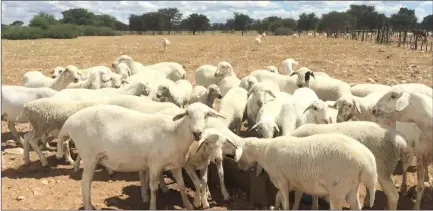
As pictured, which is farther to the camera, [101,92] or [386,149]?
[101,92]

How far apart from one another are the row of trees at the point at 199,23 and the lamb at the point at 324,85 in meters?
36.3

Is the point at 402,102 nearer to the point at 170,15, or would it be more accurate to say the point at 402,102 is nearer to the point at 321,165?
the point at 321,165

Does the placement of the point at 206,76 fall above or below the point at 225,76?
below

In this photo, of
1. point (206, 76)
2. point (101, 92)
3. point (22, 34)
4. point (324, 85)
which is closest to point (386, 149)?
point (324, 85)

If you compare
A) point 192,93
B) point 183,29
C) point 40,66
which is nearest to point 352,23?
point 183,29

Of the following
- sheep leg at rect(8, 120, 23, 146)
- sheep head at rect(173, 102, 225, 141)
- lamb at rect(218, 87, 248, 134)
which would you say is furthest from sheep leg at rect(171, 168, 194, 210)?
sheep leg at rect(8, 120, 23, 146)

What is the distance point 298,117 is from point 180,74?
767cm

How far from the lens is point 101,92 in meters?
10.8

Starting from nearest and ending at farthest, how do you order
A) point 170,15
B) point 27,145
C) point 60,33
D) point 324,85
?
point 27,145
point 324,85
point 60,33
point 170,15

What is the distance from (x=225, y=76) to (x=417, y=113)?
7.73 meters

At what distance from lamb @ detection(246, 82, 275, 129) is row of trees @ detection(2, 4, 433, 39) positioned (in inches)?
1529

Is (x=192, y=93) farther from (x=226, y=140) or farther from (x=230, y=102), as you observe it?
(x=226, y=140)

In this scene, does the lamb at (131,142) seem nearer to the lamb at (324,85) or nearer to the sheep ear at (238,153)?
the sheep ear at (238,153)

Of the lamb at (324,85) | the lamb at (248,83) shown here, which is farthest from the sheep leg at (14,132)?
the lamb at (324,85)
